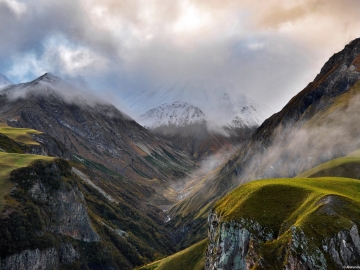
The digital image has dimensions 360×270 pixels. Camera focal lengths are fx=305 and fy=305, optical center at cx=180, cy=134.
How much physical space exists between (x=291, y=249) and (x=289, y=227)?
6.57 meters

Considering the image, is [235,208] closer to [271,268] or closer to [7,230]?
Result: [271,268]

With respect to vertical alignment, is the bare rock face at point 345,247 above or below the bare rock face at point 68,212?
below

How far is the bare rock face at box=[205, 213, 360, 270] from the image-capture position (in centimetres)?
4809

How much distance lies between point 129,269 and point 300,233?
147 metres

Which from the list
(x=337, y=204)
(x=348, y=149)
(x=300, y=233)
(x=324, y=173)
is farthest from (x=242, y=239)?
(x=348, y=149)

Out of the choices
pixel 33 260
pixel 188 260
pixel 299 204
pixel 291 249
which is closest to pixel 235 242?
pixel 291 249

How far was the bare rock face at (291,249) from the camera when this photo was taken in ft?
158

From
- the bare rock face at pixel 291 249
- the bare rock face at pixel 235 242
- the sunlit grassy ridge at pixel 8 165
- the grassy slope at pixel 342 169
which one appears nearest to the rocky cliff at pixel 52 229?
the sunlit grassy ridge at pixel 8 165

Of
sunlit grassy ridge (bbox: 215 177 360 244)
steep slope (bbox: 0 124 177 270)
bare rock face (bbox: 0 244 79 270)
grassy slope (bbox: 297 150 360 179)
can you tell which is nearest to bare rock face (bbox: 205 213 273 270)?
sunlit grassy ridge (bbox: 215 177 360 244)

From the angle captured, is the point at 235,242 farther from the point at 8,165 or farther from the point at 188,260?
the point at 8,165

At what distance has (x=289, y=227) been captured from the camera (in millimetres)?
55375

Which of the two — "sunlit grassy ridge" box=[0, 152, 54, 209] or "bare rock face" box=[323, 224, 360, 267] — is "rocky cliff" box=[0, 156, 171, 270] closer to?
"sunlit grassy ridge" box=[0, 152, 54, 209]

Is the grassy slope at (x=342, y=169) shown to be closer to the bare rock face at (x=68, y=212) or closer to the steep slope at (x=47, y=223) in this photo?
the steep slope at (x=47, y=223)

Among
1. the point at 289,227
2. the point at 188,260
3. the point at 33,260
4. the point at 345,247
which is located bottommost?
the point at 345,247
